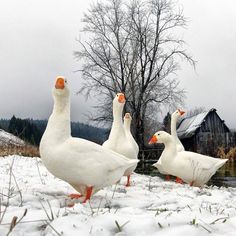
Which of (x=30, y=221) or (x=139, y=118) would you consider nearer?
(x=30, y=221)

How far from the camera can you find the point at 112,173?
449cm

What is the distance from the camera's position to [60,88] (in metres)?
4.53

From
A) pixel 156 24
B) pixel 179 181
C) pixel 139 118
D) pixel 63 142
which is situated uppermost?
pixel 156 24

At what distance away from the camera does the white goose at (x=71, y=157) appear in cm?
413

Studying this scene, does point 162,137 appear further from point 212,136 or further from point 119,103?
point 212,136

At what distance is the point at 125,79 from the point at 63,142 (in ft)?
92.0

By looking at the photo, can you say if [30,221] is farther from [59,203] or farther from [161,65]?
[161,65]

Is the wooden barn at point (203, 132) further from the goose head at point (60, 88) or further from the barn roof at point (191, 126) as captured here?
the goose head at point (60, 88)

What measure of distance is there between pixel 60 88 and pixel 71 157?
0.90m

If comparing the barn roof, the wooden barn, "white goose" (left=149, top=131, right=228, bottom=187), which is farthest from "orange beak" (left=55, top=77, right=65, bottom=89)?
the barn roof

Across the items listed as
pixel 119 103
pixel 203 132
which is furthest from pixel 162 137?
pixel 203 132

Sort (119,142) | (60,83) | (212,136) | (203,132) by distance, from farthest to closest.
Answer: (203,132), (212,136), (119,142), (60,83)

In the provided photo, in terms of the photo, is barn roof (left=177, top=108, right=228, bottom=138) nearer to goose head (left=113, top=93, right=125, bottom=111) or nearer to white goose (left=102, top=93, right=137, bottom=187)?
goose head (left=113, top=93, right=125, bottom=111)

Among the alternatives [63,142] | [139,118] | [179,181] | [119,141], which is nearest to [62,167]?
[63,142]
